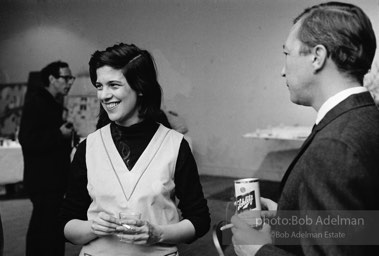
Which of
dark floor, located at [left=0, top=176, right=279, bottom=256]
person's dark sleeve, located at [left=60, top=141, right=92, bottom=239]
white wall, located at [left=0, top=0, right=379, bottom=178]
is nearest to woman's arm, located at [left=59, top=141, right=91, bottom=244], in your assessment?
person's dark sleeve, located at [left=60, top=141, right=92, bottom=239]

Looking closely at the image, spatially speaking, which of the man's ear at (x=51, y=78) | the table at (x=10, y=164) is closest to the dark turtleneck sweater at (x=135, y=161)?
the man's ear at (x=51, y=78)

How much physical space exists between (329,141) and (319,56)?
251 millimetres

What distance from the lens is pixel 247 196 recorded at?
3.90 ft

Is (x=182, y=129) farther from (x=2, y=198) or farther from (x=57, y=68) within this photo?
(x=2, y=198)

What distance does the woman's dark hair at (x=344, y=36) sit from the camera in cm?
103

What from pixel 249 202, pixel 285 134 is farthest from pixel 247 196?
pixel 285 134

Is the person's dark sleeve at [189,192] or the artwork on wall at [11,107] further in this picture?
the artwork on wall at [11,107]

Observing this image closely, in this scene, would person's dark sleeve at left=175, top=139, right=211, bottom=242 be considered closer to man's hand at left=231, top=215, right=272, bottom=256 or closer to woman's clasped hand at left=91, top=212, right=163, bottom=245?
woman's clasped hand at left=91, top=212, right=163, bottom=245

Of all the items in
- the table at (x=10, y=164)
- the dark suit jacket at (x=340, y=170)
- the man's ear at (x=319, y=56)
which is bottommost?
the table at (x=10, y=164)

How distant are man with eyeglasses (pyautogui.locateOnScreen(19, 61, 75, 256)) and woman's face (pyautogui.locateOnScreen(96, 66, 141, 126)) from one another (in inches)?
59.7

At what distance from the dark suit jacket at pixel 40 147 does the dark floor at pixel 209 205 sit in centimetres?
94

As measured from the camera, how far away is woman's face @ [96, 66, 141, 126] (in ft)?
4.97

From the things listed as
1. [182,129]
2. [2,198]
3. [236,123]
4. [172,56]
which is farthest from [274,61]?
[2,198]

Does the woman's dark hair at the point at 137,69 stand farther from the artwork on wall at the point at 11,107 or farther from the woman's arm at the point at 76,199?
the artwork on wall at the point at 11,107
